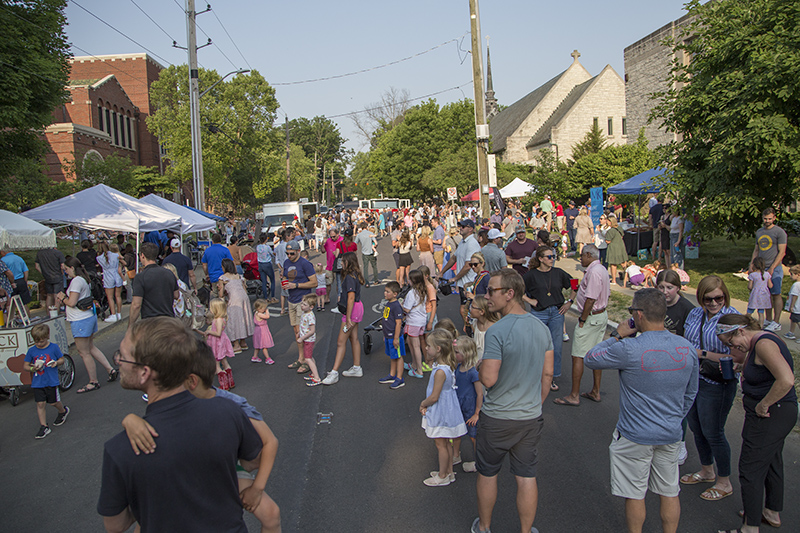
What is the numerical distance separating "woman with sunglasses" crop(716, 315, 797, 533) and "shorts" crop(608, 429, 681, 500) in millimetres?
643

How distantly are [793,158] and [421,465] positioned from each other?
33.6 feet

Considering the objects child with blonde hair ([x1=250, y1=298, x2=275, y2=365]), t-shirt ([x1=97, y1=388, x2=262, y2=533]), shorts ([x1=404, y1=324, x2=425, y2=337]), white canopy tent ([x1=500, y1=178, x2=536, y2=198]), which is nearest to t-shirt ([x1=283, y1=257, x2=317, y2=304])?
child with blonde hair ([x1=250, y1=298, x2=275, y2=365])

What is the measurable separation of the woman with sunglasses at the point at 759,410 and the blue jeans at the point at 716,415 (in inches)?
13.9

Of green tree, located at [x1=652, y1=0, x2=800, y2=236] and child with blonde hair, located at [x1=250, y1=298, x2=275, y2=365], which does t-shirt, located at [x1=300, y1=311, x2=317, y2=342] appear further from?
green tree, located at [x1=652, y1=0, x2=800, y2=236]

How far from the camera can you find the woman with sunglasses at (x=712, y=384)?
13.4ft

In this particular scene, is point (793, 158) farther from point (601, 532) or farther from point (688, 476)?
point (601, 532)

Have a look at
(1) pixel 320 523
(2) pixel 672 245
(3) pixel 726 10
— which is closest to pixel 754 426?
(1) pixel 320 523

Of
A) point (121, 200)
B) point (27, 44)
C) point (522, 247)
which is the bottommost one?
point (522, 247)

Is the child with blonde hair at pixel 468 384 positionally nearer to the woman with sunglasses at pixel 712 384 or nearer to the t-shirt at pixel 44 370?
the woman with sunglasses at pixel 712 384

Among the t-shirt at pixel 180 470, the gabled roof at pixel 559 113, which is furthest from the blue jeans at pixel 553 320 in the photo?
the gabled roof at pixel 559 113

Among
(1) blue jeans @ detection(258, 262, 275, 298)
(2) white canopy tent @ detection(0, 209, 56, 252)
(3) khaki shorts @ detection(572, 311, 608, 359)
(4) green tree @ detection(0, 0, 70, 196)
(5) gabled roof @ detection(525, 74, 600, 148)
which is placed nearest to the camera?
(3) khaki shorts @ detection(572, 311, 608, 359)

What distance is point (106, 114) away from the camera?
42.1 metres

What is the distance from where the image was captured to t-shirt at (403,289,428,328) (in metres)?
7.13

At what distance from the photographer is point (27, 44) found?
1584cm
